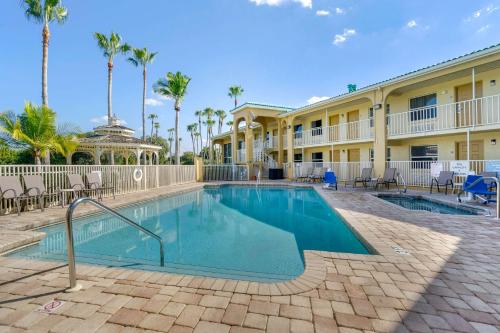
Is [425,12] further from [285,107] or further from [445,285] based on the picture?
[445,285]

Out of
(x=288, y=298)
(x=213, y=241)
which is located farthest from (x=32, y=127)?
(x=288, y=298)

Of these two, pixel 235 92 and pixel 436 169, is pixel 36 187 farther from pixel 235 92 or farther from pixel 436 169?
pixel 235 92

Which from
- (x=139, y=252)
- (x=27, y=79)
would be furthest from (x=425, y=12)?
(x=27, y=79)

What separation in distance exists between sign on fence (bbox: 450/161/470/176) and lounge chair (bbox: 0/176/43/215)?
579 inches

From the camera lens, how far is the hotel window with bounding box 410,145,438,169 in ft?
41.8

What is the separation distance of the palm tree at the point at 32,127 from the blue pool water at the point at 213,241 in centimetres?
391

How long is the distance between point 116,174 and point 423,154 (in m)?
15.9

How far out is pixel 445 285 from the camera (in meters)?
2.74

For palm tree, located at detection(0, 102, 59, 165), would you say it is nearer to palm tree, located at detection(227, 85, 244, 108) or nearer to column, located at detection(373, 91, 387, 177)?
column, located at detection(373, 91, 387, 177)

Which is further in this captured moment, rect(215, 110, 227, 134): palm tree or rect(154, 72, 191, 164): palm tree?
rect(215, 110, 227, 134): palm tree

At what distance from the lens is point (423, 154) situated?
1374cm

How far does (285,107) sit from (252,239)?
16955mm

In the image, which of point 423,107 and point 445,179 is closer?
point 445,179

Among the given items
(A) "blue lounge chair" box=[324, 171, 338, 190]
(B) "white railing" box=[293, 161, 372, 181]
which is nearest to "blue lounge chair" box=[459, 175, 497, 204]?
(A) "blue lounge chair" box=[324, 171, 338, 190]
